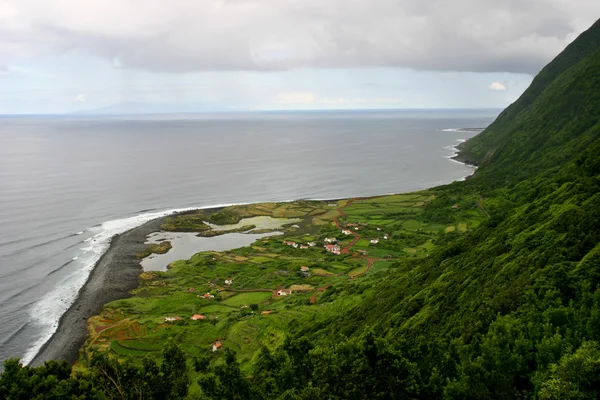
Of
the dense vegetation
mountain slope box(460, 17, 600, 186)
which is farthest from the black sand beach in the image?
mountain slope box(460, 17, 600, 186)

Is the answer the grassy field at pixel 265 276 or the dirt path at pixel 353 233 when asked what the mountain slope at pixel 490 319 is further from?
the dirt path at pixel 353 233

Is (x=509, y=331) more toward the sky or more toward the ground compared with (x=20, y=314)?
more toward the sky

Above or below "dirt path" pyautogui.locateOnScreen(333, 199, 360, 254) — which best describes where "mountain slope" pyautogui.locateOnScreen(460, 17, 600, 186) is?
above

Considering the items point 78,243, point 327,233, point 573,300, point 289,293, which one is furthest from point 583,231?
point 78,243

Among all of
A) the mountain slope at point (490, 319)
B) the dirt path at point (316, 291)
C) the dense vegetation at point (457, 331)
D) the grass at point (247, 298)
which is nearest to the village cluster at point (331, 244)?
the dense vegetation at point (457, 331)

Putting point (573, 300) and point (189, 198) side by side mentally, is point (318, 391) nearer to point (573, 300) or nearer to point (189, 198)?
point (573, 300)

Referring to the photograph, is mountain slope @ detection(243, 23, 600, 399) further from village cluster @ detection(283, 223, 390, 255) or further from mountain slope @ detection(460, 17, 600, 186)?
mountain slope @ detection(460, 17, 600, 186)
